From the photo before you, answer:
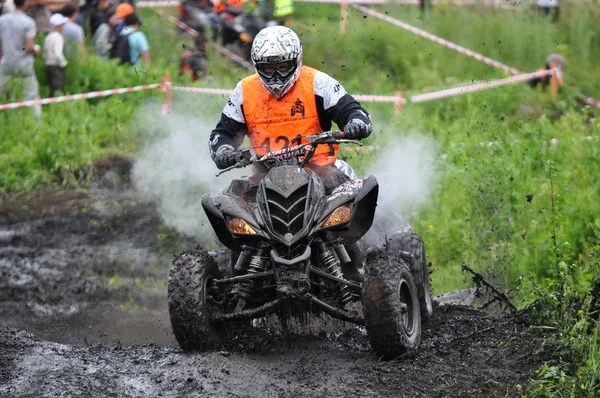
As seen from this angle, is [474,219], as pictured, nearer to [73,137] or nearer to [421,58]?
[73,137]

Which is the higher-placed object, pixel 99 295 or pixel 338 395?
pixel 338 395

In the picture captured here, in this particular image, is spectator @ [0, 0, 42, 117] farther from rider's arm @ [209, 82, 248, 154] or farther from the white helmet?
the white helmet

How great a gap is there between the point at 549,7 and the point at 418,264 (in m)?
11.6

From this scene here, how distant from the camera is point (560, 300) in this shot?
7309mm

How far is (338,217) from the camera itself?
7434mm

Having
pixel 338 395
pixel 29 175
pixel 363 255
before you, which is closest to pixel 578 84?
pixel 29 175

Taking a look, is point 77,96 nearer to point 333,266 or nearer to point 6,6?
point 6,6

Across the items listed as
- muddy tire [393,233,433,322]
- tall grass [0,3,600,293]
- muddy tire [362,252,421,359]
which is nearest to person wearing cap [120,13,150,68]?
tall grass [0,3,600,293]

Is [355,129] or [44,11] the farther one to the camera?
[44,11]

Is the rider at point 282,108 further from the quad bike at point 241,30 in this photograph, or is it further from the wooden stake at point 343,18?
the wooden stake at point 343,18

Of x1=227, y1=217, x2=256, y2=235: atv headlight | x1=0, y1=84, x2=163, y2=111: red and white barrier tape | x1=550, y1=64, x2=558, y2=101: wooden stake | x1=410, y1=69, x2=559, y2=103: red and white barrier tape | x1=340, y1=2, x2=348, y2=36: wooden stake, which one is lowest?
x1=550, y1=64, x2=558, y2=101: wooden stake

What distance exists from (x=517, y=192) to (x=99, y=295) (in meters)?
4.67

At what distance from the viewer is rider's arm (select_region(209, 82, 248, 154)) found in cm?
856

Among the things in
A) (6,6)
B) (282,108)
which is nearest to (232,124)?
(282,108)
